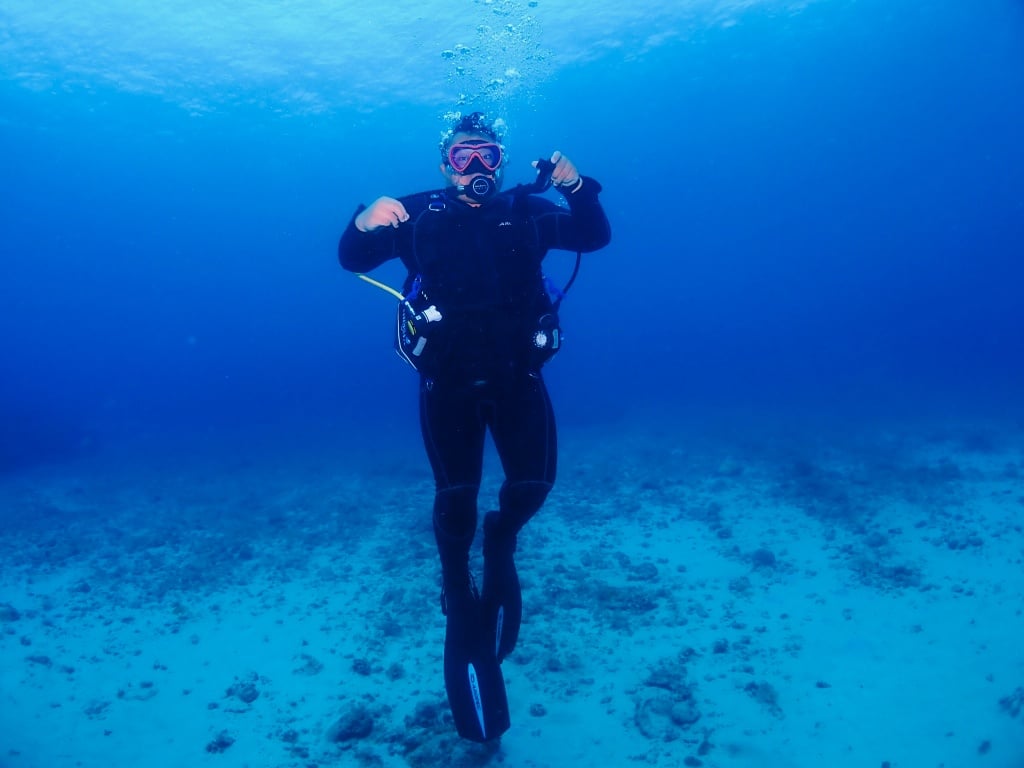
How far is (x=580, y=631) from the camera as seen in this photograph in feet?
19.2

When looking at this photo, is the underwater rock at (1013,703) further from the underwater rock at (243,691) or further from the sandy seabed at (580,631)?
the underwater rock at (243,691)

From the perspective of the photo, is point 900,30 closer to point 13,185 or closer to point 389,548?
point 389,548

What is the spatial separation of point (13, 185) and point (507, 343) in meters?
48.7

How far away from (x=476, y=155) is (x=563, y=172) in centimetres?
55

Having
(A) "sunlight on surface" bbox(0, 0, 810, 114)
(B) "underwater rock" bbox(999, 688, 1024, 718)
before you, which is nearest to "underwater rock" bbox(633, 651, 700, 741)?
(B) "underwater rock" bbox(999, 688, 1024, 718)

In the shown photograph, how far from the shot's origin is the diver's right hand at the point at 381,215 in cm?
361

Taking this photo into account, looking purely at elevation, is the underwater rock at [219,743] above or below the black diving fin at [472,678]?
below

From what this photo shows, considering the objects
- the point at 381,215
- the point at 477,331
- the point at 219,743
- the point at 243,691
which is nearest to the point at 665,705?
the point at 477,331

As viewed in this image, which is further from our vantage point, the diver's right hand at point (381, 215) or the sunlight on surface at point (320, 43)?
the sunlight on surface at point (320, 43)

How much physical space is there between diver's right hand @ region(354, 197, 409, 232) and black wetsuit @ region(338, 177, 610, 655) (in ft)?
0.30

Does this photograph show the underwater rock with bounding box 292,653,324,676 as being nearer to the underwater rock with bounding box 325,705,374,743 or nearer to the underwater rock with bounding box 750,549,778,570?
the underwater rock with bounding box 325,705,374,743

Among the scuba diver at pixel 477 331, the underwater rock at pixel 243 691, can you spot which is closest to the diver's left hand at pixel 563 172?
the scuba diver at pixel 477 331

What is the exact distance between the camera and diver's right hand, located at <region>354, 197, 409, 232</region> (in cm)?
361

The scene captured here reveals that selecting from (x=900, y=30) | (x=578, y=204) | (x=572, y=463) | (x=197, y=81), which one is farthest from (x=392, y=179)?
(x=578, y=204)
